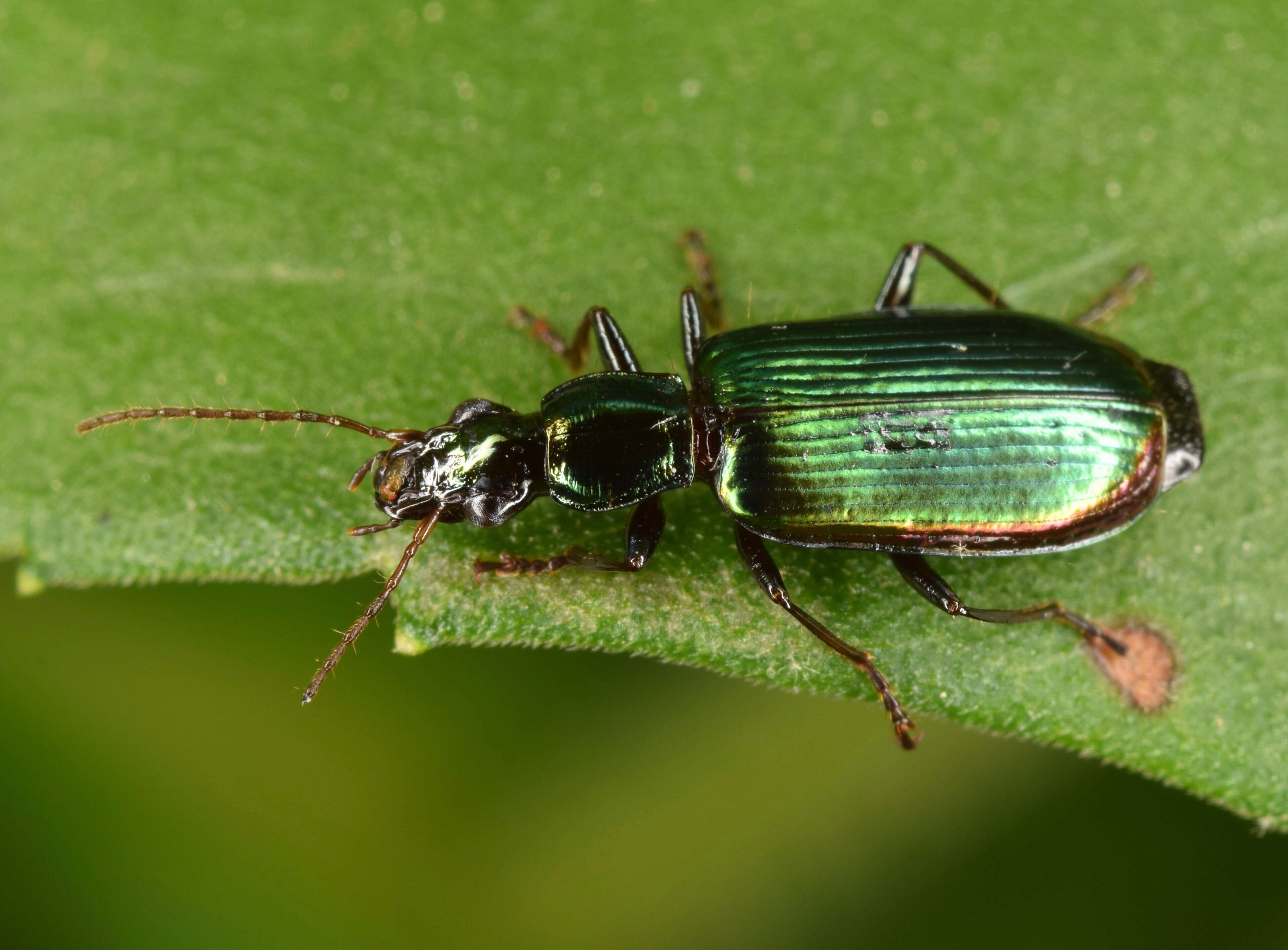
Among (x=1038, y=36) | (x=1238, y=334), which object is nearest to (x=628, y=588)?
(x=1238, y=334)

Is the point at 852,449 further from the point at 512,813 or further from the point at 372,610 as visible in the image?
the point at 512,813

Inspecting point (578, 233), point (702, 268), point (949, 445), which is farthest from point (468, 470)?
point (949, 445)

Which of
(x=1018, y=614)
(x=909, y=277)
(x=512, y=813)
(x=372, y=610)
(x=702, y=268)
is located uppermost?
(x=909, y=277)

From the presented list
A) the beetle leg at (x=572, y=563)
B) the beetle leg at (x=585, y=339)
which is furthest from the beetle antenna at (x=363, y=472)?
the beetle leg at (x=585, y=339)

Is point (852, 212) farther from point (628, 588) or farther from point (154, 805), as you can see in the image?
point (154, 805)

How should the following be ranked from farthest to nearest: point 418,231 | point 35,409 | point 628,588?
point 418,231
point 35,409
point 628,588

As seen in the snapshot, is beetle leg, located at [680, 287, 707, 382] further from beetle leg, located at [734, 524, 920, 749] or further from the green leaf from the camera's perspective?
beetle leg, located at [734, 524, 920, 749]

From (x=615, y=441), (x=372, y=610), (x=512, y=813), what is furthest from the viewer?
(x=512, y=813)
